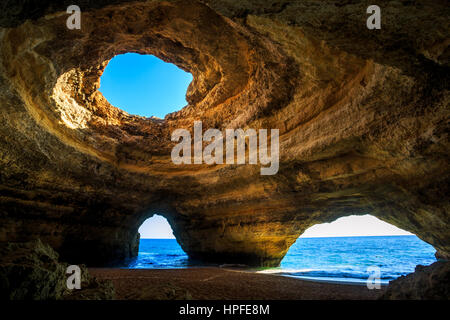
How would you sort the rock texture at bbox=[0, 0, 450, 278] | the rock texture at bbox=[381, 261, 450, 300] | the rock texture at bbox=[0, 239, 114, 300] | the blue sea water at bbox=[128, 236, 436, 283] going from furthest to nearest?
the blue sea water at bbox=[128, 236, 436, 283], the rock texture at bbox=[0, 0, 450, 278], the rock texture at bbox=[381, 261, 450, 300], the rock texture at bbox=[0, 239, 114, 300]

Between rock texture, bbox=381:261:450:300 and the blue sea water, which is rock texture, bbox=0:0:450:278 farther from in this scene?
rock texture, bbox=381:261:450:300

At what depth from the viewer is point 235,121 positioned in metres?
8.50

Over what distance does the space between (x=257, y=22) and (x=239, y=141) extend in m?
5.23

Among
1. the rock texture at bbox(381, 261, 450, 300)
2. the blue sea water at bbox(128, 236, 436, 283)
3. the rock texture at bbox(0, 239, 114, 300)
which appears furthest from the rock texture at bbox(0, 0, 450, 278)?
the rock texture at bbox(381, 261, 450, 300)

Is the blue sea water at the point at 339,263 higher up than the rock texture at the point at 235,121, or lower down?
lower down

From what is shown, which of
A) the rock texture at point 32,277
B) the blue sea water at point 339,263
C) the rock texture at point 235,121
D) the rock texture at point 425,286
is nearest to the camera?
the rock texture at point 32,277

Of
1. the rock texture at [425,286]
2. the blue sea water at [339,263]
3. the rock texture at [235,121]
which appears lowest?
the blue sea water at [339,263]

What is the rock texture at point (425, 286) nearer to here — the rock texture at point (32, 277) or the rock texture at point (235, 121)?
the rock texture at point (235, 121)

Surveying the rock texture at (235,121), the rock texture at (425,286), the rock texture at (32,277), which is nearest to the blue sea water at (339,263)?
the rock texture at (235,121)

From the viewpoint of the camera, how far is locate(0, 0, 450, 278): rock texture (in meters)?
2.99

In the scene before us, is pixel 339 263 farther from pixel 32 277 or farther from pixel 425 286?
pixel 32 277

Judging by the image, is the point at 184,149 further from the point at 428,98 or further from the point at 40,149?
the point at 428,98

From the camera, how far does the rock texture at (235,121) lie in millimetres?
2986

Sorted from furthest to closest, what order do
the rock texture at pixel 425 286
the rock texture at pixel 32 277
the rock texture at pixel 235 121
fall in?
the rock texture at pixel 235 121 → the rock texture at pixel 425 286 → the rock texture at pixel 32 277
